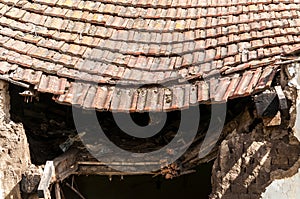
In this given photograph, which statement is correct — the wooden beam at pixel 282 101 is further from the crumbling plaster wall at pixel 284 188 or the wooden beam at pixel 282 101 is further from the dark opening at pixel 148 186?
the dark opening at pixel 148 186

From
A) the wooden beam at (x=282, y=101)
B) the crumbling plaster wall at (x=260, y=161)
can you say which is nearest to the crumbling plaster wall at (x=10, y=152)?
the crumbling plaster wall at (x=260, y=161)

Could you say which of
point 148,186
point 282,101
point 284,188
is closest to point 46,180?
point 284,188

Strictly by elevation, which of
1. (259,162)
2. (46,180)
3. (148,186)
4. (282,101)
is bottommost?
(148,186)

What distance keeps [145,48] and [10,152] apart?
6.01 ft

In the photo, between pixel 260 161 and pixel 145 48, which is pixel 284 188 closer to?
pixel 260 161

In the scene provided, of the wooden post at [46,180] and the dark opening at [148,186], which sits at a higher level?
the wooden post at [46,180]

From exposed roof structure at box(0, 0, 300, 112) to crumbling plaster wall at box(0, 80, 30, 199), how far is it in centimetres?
38

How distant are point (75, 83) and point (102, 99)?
14.0 inches

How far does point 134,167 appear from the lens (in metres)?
6.65

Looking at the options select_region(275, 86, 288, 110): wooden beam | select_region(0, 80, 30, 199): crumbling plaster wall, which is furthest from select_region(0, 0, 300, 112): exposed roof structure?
select_region(0, 80, 30, 199): crumbling plaster wall

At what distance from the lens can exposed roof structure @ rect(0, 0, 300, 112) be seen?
19.9 feet

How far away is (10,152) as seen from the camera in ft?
20.6

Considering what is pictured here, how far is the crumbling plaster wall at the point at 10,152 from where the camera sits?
6.23 meters

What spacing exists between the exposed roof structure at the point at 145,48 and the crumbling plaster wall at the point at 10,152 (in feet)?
1.25
